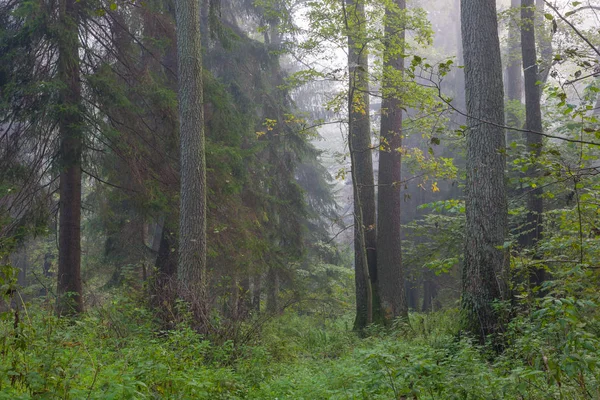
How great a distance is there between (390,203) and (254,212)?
4.11m

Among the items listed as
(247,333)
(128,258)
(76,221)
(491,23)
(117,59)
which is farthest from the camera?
(128,258)

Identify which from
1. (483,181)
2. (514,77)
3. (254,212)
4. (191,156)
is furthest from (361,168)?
(514,77)

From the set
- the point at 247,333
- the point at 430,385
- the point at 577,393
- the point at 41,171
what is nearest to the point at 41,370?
the point at 430,385

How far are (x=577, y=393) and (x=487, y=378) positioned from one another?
80 centimetres

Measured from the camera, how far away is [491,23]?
793 centimetres

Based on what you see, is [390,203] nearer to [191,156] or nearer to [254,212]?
[254,212]

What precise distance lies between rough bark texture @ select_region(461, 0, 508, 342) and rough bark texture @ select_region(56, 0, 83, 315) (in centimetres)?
688

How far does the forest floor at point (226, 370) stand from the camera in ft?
13.8

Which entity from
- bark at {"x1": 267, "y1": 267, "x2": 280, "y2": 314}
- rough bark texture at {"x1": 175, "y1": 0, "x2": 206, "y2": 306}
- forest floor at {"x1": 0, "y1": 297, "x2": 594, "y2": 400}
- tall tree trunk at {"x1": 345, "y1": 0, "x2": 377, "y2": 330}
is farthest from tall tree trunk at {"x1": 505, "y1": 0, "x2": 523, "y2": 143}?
forest floor at {"x1": 0, "y1": 297, "x2": 594, "y2": 400}

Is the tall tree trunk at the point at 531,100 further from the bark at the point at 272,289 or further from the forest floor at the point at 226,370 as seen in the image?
the bark at the point at 272,289

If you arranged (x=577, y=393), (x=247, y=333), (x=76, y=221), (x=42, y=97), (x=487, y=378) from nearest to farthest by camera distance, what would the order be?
(x=577, y=393) → (x=487, y=378) → (x=247, y=333) → (x=42, y=97) → (x=76, y=221)

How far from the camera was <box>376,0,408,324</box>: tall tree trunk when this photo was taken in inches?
495

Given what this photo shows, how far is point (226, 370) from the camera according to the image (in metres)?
6.72

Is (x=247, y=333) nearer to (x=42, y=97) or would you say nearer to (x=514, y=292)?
(x=514, y=292)
